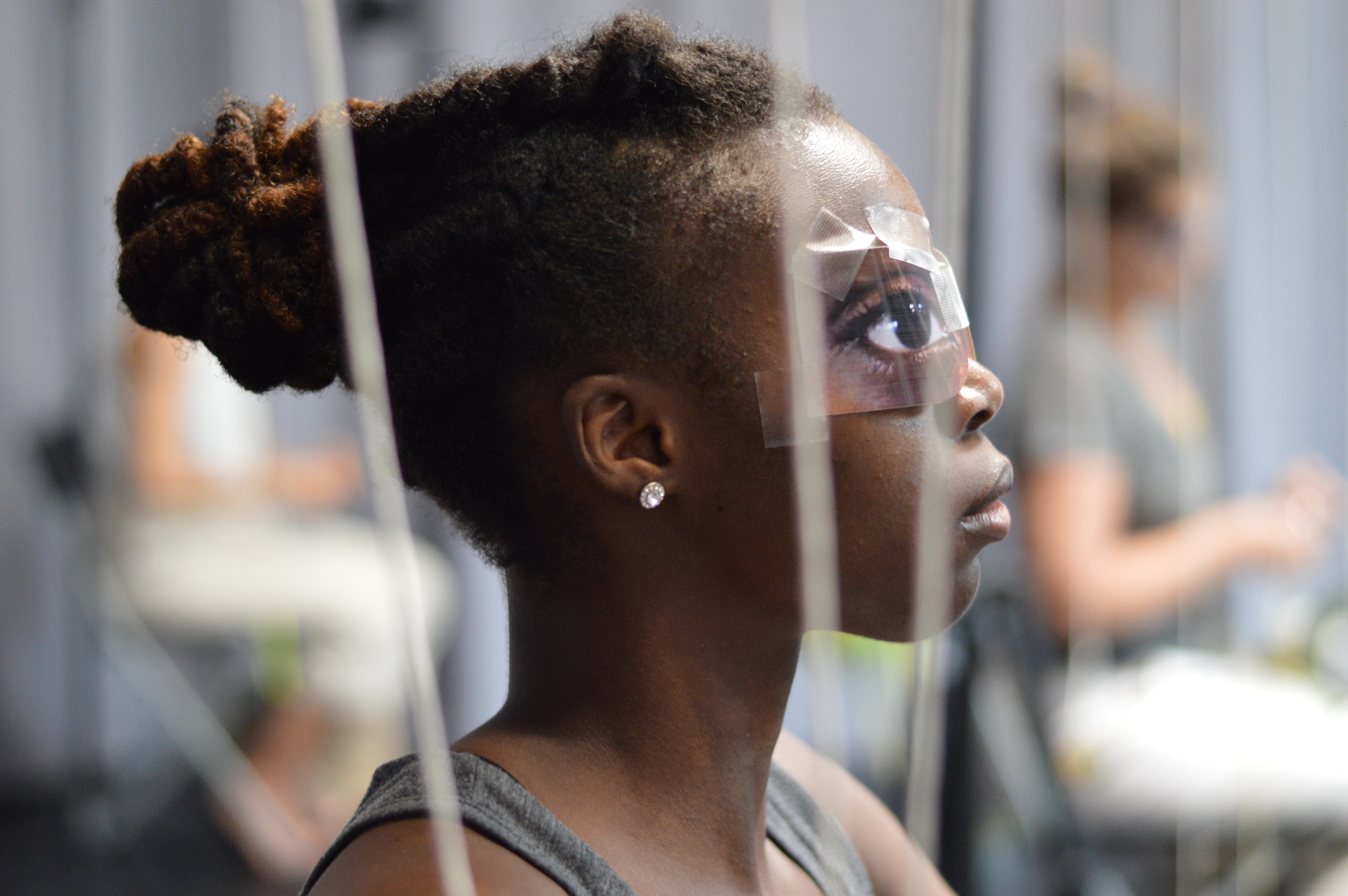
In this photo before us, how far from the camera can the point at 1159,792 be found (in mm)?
1341

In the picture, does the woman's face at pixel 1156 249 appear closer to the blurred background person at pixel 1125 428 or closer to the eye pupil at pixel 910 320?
the blurred background person at pixel 1125 428

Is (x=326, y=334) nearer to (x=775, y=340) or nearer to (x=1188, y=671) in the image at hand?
(x=775, y=340)

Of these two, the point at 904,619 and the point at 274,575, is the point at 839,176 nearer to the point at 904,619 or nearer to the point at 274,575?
the point at 904,619

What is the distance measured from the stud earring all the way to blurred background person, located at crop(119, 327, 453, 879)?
1.31 metres

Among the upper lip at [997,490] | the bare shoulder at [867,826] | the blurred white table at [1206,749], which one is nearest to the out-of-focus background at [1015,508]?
the blurred white table at [1206,749]

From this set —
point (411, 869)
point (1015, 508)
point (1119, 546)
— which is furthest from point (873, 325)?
point (1015, 508)

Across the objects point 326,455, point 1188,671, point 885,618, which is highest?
point 885,618

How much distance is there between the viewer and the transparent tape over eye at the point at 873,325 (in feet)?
1.89

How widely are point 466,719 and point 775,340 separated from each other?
1.62 metres

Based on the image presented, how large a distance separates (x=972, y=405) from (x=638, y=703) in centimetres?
24

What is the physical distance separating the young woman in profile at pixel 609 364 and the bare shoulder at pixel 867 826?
176 mm

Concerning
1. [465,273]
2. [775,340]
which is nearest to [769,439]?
[775,340]

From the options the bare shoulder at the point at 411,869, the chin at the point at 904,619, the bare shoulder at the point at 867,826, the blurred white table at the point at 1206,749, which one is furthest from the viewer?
the blurred white table at the point at 1206,749

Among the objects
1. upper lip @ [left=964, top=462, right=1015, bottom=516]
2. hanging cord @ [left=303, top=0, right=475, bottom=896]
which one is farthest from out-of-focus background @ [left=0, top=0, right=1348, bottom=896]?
hanging cord @ [left=303, top=0, right=475, bottom=896]
